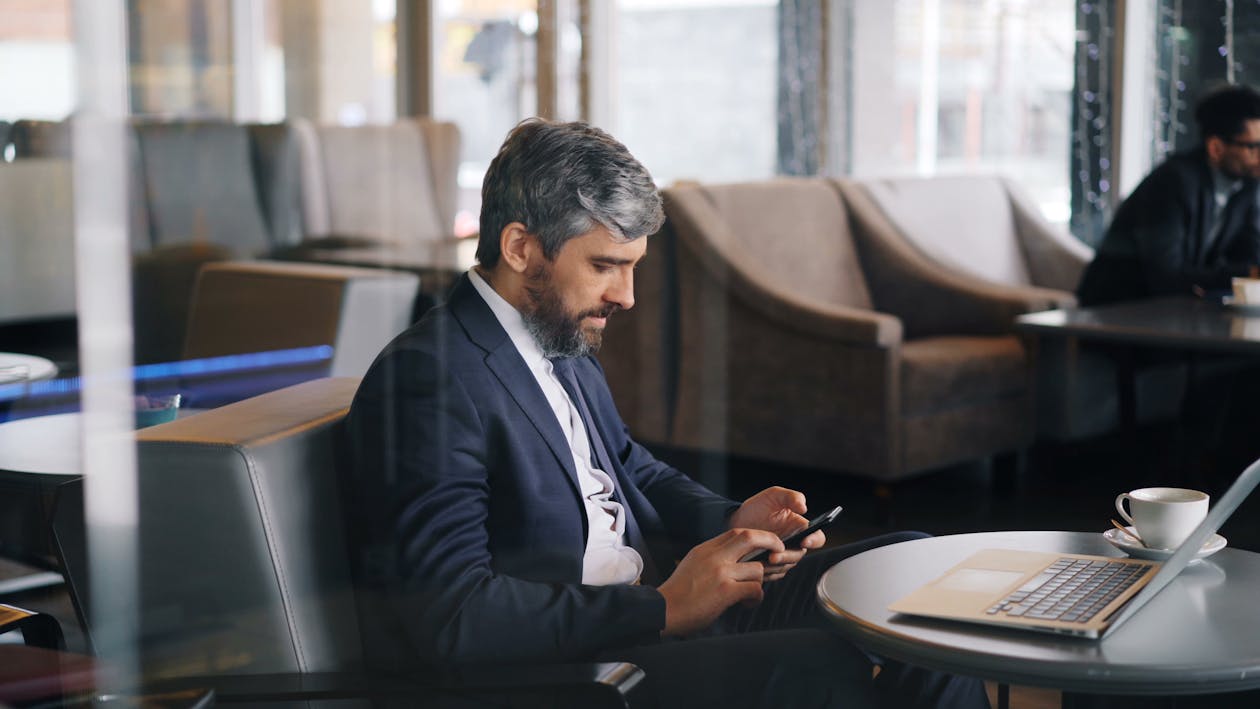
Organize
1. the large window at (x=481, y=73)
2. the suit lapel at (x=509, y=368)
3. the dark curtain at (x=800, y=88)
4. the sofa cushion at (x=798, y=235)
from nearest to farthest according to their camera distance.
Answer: the suit lapel at (x=509, y=368)
the large window at (x=481, y=73)
the sofa cushion at (x=798, y=235)
the dark curtain at (x=800, y=88)

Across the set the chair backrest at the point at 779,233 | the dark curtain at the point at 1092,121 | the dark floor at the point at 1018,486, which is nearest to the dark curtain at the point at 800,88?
the chair backrest at the point at 779,233

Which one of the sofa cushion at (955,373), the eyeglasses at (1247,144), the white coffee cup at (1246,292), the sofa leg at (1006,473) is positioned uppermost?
the eyeglasses at (1247,144)

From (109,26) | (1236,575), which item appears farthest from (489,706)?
(109,26)

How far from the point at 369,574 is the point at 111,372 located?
0.55m

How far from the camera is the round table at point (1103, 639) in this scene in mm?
906

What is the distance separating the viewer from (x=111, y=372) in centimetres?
152

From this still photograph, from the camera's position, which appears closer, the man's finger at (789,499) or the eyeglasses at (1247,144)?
the man's finger at (789,499)

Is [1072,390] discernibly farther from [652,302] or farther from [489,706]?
[489,706]

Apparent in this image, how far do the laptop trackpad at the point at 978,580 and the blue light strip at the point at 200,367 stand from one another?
3.09 ft

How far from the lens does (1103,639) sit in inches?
37.6

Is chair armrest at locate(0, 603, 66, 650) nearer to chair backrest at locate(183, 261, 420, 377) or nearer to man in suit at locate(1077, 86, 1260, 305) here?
chair backrest at locate(183, 261, 420, 377)

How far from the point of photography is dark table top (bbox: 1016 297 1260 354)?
2189 mm

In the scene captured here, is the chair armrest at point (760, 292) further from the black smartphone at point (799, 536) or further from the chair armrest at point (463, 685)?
the chair armrest at point (463, 685)

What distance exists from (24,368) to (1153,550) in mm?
1128
